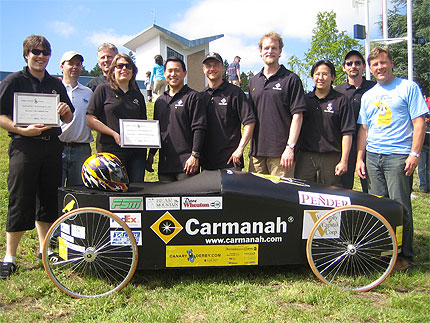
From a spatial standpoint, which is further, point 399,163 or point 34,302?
point 399,163

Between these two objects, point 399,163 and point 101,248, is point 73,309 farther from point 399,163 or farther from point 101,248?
point 399,163

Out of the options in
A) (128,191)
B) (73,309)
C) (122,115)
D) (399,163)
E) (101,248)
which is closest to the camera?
(73,309)

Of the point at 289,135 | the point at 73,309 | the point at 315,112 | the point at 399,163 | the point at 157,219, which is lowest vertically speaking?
the point at 73,309

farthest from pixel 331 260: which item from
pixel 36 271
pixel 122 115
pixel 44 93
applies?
pixel 44 93

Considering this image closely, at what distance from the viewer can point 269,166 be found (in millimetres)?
4156

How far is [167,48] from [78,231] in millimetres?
19969

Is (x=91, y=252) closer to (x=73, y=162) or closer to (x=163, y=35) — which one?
(x=73, y=162)

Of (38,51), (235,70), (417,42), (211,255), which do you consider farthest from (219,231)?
(417,42)

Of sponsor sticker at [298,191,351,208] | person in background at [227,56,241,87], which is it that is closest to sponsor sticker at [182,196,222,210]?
sponsor sticker at [298,191,351,208]

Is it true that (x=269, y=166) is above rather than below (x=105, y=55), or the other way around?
below

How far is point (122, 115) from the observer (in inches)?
154

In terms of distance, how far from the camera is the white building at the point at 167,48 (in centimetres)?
2147

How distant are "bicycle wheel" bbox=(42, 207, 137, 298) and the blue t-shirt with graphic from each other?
2.54 meters

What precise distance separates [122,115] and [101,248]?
1.40 metres
